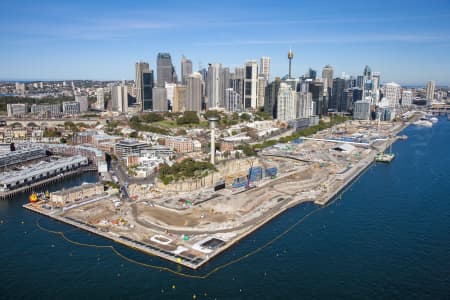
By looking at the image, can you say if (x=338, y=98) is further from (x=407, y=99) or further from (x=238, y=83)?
(x=407, y=99)

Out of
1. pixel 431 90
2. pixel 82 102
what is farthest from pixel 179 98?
pixel 431 90

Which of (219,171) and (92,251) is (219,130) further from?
(92,251)

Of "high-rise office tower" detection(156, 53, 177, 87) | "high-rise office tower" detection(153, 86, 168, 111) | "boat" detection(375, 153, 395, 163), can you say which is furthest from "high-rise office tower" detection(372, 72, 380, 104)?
"boat" detection(375, 153, 395, 163)

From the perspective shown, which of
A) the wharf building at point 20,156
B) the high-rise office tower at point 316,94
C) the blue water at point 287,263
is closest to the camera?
the blue water at point 287,263

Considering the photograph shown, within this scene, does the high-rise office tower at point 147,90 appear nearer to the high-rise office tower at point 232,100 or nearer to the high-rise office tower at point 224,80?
the high-rise office tower at point 224,80

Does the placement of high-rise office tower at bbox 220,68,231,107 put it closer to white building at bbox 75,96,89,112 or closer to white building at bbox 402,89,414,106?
white building at bbox 75,96,89,112

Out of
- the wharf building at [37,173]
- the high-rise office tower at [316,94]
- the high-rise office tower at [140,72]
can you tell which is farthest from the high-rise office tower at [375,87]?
the wharf building at [37,173]

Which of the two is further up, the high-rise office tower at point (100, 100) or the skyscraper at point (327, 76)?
the skyscraper at point (327, 76)
